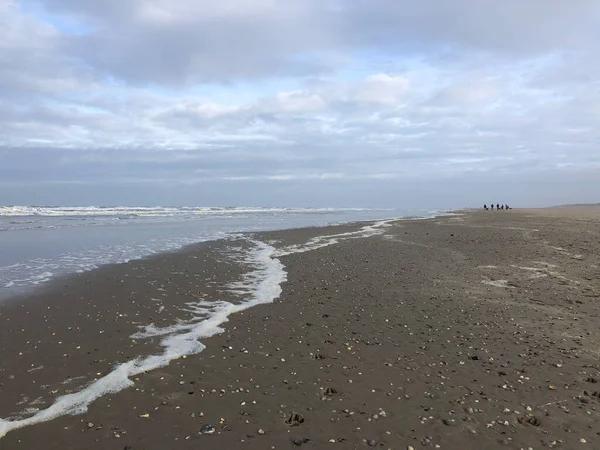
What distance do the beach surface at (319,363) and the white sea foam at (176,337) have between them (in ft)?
0.29

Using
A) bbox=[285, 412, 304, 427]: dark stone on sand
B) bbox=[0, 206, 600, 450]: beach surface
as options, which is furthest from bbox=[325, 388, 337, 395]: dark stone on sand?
bbox=[285, 412, 304, 427]: dark stone on sand

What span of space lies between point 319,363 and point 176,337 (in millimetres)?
3356

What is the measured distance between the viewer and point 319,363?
7422 mm

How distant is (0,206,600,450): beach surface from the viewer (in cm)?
526

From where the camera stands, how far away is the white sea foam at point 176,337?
573 cm

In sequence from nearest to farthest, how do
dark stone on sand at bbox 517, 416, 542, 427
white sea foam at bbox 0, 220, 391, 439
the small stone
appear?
the small stone → dark stone on sand at bbox 517, 416, 542, 427 → white sea foam at bbox 0, 220, 391, 439

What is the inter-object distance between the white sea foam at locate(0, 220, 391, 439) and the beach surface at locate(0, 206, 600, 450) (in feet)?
0.29

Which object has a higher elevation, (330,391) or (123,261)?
(123,261)

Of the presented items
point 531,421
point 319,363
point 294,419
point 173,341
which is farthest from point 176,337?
point 531,421

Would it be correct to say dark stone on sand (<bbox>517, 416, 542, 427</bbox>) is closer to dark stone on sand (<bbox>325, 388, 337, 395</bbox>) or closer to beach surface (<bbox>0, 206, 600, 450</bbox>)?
beach surface (<bbox>0, 206, 600, 450</bbox>)

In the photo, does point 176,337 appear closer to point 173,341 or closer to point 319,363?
point 173,341

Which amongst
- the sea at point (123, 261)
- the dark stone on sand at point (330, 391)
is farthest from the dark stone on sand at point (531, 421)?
the sea at point (123, 261)

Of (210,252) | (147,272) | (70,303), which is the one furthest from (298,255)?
(70,303)

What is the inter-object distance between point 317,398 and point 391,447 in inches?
57.0
